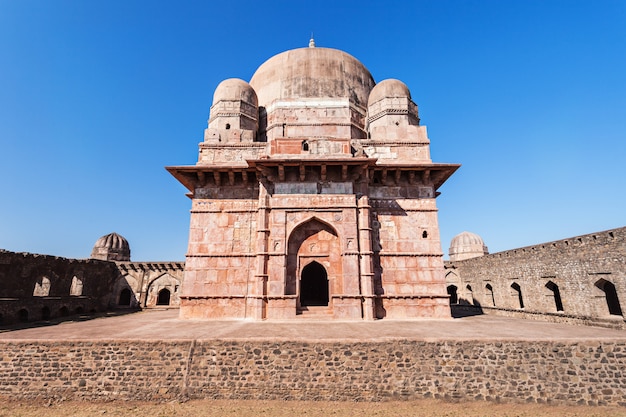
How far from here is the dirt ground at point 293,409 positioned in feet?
22.6

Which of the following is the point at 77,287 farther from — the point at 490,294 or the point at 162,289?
the point at 490,294

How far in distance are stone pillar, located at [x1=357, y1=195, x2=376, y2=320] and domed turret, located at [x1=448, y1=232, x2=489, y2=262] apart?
23.9 m

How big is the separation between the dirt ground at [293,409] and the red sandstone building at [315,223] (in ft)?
14.5

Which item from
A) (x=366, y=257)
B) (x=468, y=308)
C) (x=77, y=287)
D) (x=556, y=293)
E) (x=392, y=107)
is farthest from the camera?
(x=468, y=308)

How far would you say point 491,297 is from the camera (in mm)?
20469

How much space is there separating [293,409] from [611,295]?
17.8 m

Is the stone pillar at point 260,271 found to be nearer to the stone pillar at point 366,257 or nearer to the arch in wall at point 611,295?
the stone pillar at point 366,257

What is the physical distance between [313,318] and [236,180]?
23.3 ft

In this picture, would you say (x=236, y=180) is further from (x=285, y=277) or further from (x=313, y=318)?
(x=313, y=318)

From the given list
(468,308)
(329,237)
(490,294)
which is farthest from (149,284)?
(490,294)

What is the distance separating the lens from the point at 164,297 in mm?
24125

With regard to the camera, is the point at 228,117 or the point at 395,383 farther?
the point at 228,117

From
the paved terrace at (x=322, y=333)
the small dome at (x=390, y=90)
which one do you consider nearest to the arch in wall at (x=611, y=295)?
the paved terrace at (x=322, y=333)

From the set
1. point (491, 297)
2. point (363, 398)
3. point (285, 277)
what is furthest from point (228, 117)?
point (491, 297)
